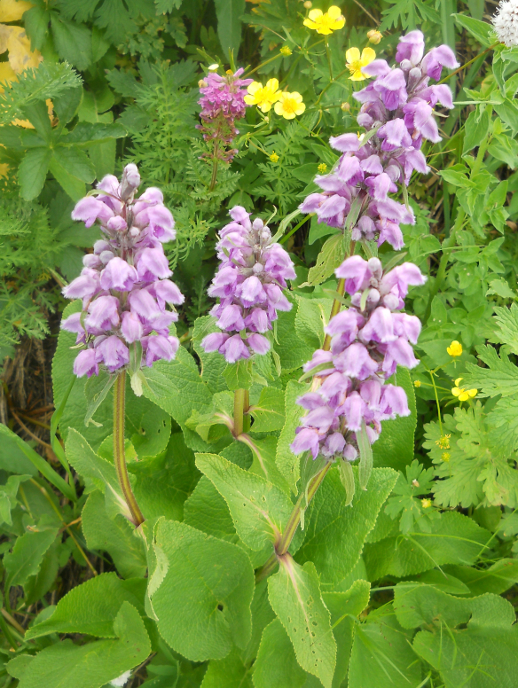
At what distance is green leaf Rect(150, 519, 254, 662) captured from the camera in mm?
2170

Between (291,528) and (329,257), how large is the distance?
3.47ft

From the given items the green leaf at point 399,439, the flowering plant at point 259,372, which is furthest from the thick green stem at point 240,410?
the green leaf at point 399,439

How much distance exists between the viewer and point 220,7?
10.2 ft

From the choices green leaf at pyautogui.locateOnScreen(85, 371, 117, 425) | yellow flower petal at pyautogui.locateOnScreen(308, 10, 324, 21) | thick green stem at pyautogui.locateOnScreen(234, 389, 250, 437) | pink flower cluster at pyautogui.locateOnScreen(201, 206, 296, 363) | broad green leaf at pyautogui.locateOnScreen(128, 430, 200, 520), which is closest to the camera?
green leaf at pyautogui.locateOnScreen(85, 371, 117, 425)

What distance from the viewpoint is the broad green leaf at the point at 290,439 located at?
2.04 metres

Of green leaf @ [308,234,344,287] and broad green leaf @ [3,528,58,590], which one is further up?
green leaf @ [308,234,344,287]

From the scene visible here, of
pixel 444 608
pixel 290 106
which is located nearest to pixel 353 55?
pixel 290 106

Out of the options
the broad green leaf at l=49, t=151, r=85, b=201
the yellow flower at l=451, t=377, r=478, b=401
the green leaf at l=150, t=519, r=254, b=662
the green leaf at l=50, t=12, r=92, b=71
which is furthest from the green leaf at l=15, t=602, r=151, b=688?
the green leaf at l=50, t=12, r=92, b=71

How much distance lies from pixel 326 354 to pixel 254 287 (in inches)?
17.5

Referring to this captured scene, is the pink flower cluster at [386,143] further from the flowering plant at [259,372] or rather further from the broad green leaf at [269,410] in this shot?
the broad green leaf at [269,410]

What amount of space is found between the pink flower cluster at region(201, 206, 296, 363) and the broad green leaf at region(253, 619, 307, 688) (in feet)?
3.77

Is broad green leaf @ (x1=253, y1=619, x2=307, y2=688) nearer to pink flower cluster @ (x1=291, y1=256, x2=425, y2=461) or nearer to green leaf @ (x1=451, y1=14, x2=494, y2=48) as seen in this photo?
pink flower cluster @ (x1=291, y1=256, x2=425, y2=461)

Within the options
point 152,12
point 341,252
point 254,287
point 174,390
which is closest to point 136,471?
point 174,390

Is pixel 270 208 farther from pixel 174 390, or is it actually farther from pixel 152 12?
pixel 174 390
